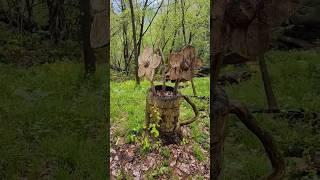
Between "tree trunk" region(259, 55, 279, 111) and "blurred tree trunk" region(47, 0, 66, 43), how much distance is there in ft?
4.96

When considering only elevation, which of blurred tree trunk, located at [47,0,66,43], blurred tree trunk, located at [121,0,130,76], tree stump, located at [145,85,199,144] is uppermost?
blurred tree trunk, located at [47,0,66,43]

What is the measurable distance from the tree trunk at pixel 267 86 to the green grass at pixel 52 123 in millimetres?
1242

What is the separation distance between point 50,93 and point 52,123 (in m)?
0.22

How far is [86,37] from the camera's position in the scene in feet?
10.6

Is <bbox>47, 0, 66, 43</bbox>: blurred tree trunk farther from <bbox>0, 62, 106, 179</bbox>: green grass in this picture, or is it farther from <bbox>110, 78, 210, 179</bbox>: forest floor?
<bbox>110, 78, 210, 179</bbox>: forest floor

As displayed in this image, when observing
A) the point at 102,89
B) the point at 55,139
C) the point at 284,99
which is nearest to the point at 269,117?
the point at 284,99

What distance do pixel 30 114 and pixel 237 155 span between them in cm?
153

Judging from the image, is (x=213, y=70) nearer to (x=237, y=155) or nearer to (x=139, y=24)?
→ (x=139, y=24)

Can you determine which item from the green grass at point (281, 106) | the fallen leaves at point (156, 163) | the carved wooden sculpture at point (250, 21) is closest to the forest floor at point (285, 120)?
the green grass at point (281, 106)

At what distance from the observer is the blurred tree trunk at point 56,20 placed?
3369mm

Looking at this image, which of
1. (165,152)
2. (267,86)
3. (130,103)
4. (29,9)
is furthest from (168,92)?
(29,9)

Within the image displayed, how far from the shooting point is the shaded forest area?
10.5ft

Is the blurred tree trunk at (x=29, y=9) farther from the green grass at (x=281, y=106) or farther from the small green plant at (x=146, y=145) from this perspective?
the green grass at (x=281, y=106)

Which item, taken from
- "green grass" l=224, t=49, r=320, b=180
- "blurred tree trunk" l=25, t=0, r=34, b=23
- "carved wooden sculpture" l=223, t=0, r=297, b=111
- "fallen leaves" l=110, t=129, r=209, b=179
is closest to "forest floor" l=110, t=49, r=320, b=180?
"green grass" l=224, t=49, r=320, b=180
